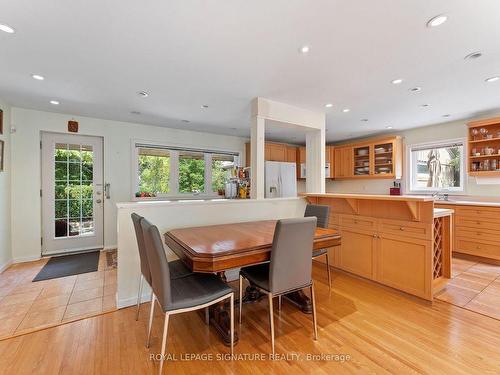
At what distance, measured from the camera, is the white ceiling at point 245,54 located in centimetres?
159

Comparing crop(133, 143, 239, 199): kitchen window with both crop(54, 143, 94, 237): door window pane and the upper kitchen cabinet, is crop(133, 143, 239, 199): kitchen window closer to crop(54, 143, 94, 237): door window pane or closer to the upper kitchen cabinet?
crop(54, 143, 94, 237): door window pane

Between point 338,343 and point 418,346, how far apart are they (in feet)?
1.88

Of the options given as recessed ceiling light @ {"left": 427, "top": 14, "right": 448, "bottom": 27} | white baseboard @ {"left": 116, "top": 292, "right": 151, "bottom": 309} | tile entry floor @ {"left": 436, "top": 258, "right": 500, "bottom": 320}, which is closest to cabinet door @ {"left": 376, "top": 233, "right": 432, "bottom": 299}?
tile entry floor @ {"left": 436, "top": 258, "right": 500, "bottom": 320}

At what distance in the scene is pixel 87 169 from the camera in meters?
4.13

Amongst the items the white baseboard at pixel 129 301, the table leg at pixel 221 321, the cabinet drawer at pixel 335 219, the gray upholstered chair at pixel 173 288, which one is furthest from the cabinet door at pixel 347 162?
the white baseboard at pixel 129 301

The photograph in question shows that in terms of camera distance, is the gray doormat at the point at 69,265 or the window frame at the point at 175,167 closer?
the gray doormat at the point at 69,265

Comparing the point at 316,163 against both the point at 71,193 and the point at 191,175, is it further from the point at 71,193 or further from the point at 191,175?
the point at 71,193

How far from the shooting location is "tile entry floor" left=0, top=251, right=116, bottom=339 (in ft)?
6.84

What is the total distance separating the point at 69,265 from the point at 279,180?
12.5ft

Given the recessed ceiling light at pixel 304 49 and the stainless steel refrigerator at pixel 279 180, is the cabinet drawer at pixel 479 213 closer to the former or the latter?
the stainless steel refrigerator at pixel 279 180

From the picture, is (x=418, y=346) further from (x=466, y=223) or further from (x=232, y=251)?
(x=466, y=223)

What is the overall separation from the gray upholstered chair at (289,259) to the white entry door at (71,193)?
3.66m

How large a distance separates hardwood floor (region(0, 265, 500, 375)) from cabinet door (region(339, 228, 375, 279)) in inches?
22.5

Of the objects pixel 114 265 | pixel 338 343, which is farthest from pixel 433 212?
pixel 114 265
